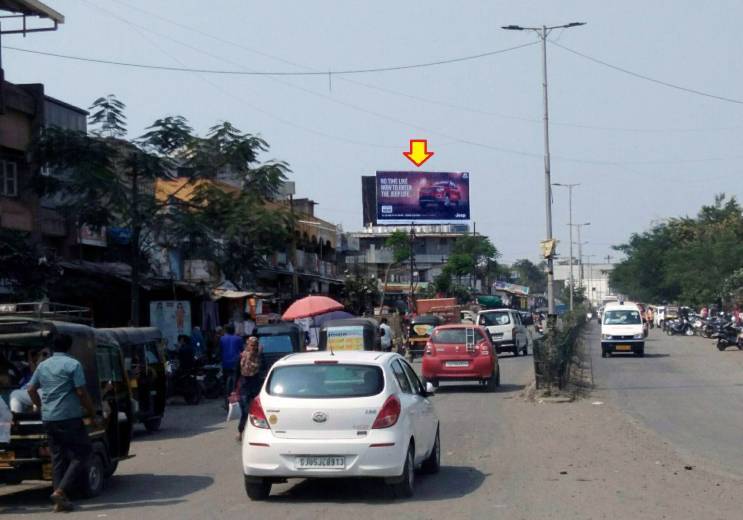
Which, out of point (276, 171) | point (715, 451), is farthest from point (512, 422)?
point (276, 171)

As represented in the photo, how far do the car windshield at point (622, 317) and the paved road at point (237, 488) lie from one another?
79.1 feet

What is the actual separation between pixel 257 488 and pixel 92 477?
74.8 inches

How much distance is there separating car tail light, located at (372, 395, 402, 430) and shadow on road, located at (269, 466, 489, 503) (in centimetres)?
84

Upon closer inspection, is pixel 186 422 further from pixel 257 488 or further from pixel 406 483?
pixel 406 483

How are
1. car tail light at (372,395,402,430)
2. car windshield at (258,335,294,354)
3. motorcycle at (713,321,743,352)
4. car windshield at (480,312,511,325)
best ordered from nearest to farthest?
1. car tail light at (372,395,402,430)
2. car windshield at (258,335,294,354)
3. motorcycle at (713,321,743,352)
4. car windshield at (480,312,511,325)

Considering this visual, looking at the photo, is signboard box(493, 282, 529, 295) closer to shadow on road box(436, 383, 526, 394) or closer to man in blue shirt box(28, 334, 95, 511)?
shadow on road box(436, 383, 526, 394)

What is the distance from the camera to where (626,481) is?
39.1ft

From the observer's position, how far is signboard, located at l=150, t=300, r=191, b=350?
94.2 feet

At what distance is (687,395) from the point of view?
24094 mm

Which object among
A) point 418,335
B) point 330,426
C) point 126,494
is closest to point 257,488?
point 330,426

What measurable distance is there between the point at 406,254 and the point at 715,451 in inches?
2730

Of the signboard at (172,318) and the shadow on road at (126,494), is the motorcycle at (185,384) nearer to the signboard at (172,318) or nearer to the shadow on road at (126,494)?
the signboard at (172,318)

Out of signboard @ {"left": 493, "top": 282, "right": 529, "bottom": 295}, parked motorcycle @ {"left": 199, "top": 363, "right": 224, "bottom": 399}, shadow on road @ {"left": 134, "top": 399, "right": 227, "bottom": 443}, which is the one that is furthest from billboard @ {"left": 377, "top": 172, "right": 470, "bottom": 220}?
signboard @ {"left": 493, "top": 282, "right": 529, "bottom": 295}

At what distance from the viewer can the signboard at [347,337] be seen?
3066 cm
